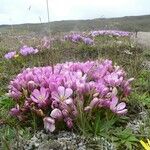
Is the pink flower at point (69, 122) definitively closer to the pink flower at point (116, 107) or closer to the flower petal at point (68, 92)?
the flower petal at point (68, 92)

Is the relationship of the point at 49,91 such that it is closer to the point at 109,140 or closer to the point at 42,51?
the point at 109,140

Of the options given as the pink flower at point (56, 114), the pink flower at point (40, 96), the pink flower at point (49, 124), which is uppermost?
the pink flower at point (40, 96)

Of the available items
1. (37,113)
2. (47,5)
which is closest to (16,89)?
(37,113)

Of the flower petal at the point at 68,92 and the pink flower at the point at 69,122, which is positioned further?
the flower petal at the point at 68,92

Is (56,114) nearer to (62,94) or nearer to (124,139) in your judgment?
(62,94)

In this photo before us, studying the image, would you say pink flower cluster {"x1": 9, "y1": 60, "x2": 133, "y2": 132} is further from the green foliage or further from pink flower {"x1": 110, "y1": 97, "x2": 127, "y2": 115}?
the green foliage

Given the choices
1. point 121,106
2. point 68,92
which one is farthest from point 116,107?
point 68,92

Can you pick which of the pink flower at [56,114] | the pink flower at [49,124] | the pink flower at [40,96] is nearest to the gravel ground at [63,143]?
the pink flower at [49,124]

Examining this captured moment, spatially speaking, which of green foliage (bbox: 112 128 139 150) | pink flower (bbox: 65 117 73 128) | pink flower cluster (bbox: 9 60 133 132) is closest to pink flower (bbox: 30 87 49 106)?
pink flower cluster (bbox: 9 60 133 132)
